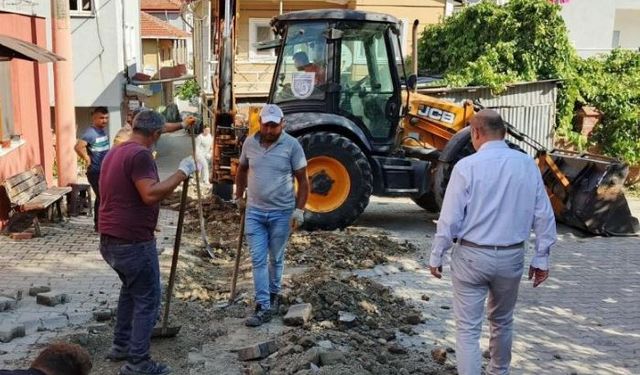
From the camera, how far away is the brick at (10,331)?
5086mm

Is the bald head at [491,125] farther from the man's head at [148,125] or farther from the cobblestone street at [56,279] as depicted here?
the cobblestone street at [56,279]

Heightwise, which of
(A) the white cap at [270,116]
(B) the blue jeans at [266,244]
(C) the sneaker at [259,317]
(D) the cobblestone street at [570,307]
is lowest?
(D) the cobblestone street at [570,307]

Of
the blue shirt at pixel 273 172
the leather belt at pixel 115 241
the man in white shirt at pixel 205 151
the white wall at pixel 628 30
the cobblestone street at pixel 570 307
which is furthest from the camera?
the white wall at pixel 628 30

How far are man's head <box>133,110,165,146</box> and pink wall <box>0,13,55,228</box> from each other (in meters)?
5.29

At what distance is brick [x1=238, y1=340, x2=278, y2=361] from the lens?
472 centimetres

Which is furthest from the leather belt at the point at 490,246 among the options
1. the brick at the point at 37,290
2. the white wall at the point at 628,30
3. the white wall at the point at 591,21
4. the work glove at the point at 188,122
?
the white wall at the point at 628,30

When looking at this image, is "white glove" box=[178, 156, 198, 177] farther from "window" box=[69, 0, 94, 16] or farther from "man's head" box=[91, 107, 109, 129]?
"window" box=[69, 0, 94, 16]

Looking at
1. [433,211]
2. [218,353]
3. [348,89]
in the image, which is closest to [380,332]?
[218,353]

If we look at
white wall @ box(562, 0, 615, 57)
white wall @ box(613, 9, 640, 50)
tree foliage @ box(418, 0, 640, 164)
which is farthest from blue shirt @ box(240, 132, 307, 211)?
white wall @ box(613, 9, 640, 50)

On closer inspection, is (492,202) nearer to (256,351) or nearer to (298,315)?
(256,351)

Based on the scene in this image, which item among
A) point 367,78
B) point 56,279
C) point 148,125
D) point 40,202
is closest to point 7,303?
point 56,279

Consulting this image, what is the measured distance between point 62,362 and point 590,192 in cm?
830

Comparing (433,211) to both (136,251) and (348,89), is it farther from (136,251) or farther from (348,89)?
(136,251)

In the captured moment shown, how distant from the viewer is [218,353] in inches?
195
